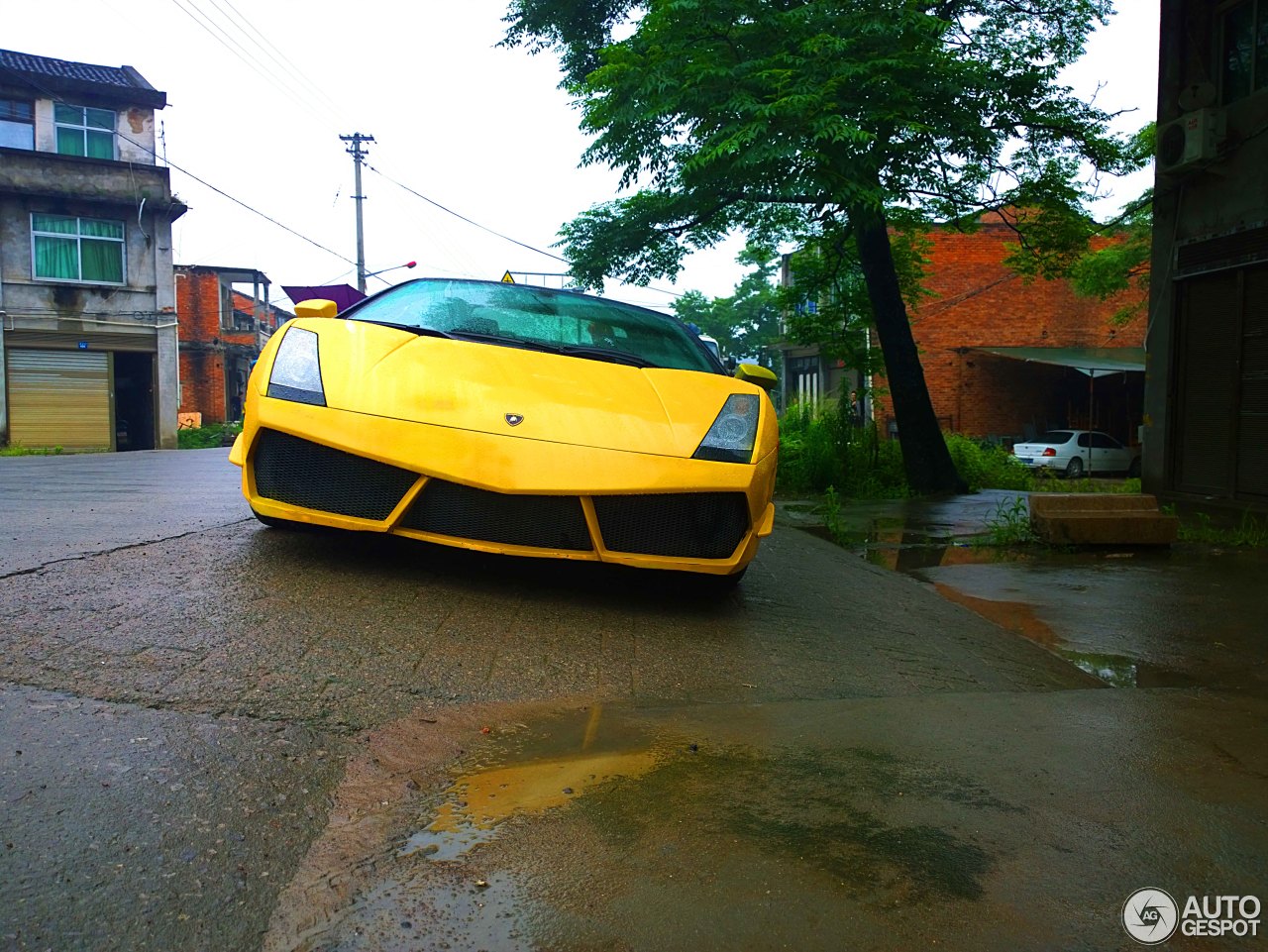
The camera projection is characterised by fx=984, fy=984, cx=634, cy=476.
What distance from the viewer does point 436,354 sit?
3.80 metres

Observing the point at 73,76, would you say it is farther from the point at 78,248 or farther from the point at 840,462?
the point at 840,462

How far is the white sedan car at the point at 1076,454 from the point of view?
80.1 feet

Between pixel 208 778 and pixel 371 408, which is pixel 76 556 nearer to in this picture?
pixel 371 408

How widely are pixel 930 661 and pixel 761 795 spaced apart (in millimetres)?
1594

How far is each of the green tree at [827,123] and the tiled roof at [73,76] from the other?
17.5 meters

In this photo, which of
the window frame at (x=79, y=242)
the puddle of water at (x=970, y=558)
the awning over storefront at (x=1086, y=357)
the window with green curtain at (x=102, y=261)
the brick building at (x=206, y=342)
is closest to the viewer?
the puddle of water at (x=970, y=558)

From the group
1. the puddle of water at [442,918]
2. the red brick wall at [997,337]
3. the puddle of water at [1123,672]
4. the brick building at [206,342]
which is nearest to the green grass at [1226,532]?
the puddle of water at [1123,672]

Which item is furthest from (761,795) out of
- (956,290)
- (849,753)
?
(956,290)

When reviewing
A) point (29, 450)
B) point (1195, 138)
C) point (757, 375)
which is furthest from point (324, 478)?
point (29, 450)

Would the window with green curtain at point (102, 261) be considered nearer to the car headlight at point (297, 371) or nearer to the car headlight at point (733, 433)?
the car headlight at point (297, 371)

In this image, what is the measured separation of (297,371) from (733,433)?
65.4 inches

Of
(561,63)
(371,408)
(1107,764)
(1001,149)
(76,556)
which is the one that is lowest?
(1107,764)

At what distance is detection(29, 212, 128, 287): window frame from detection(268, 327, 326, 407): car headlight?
28.0 meters

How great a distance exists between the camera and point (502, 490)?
3377 mm
